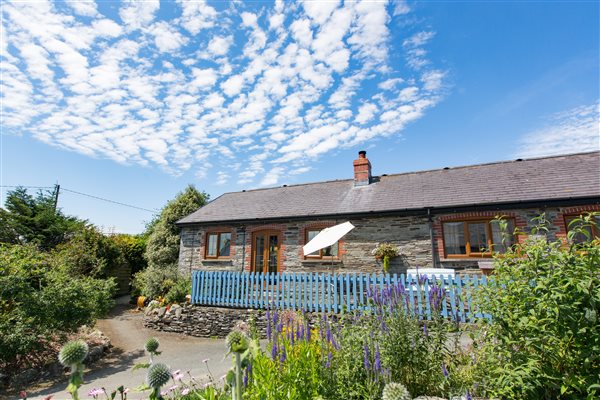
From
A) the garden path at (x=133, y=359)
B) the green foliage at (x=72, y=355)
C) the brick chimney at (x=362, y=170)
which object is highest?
the brick chimney at (x=362, y=170)

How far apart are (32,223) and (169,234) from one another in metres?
6.75

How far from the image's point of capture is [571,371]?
7.90 ft

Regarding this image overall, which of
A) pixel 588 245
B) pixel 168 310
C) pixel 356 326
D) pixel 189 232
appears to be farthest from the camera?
pixel 189 232

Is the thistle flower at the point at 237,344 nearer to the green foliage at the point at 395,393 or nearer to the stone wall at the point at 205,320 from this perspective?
the green foliage at the point at 395,393

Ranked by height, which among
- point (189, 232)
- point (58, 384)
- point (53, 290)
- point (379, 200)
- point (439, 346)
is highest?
point (379, 200)

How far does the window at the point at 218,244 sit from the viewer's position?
14.3 m

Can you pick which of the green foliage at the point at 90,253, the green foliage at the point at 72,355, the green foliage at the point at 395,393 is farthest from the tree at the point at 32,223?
the green foliage at the point at 395,393

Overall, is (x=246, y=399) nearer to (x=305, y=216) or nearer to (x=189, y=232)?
(x=305, y=216)

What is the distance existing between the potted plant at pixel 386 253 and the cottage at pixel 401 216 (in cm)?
23

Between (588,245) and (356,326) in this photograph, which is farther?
(356,326)

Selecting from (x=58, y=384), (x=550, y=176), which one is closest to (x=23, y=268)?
(x=58, y=384)

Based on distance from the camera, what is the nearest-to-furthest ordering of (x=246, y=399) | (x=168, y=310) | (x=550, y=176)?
(x=246, y=399) → (x=168, y=310) → (x=550, y=176)

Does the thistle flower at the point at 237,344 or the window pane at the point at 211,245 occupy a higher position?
the window pane at the point at 211,245

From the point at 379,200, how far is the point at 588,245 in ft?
32.0
